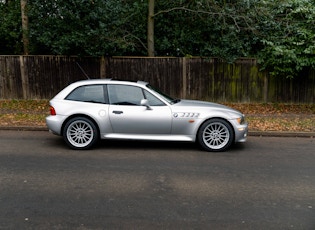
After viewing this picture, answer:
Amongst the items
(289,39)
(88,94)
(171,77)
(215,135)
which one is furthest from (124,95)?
(289,39)

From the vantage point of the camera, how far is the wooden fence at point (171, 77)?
13516mm

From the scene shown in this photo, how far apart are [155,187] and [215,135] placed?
262 cm

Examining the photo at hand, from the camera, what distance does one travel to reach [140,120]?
7.18m

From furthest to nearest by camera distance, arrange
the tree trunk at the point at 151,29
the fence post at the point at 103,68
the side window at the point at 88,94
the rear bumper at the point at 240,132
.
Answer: the fence post at the point at 103,68 < the tree trunk at the point at 151,29 < the side window at the point at 88,94 < the rear bumper at the point at 240,132

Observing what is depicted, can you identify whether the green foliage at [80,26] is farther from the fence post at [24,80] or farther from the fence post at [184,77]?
the fence post at [184,77]

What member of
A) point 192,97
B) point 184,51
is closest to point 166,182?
point 192,97

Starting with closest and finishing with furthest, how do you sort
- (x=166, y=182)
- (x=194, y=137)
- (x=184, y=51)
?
1. (x=166, y=182)
2. (x=194, y=137)
3. (x=184, y=51)

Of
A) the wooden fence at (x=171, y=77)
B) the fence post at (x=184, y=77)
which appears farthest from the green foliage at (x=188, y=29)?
the fence post at (x=184, y=77)

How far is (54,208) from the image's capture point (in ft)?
14.1

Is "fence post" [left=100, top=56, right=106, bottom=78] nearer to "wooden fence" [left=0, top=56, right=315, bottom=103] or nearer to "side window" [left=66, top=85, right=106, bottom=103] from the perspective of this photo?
"wooden fence" [left=0, top=56, right=315, bottom=103]

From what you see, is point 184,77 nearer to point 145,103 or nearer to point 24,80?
point 24,80

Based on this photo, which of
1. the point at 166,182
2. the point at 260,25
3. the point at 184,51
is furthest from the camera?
the point at 184,51

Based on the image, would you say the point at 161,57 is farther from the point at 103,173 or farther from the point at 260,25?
the point at 103,173

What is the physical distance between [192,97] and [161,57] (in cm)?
203
